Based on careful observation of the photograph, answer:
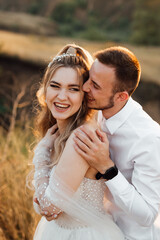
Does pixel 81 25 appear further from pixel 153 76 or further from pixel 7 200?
pixel 7 200

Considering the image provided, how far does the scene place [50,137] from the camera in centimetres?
271

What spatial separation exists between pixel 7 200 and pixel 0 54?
8.71 meters

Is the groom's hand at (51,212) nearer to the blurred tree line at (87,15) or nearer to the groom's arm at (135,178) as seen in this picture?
the groom's arm at (135,178)

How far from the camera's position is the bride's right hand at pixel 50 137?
8.70 ft

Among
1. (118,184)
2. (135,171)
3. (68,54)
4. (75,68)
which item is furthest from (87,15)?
(118,184)

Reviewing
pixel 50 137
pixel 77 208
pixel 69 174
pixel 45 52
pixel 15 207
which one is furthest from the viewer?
pixel 45 52

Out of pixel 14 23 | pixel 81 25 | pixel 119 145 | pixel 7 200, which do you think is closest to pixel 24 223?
pixel 7 200

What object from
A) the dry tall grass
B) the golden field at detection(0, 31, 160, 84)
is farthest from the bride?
the golden field at detection(0, 31, 160, 84)

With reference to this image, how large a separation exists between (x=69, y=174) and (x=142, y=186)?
563 millimetres

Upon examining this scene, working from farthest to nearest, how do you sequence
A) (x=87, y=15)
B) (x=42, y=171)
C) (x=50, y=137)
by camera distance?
(x=87, y=15) → (x=50, y=137) → (x=42, y=171)

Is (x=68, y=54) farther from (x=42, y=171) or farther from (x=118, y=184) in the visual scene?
(x=118, y=184)

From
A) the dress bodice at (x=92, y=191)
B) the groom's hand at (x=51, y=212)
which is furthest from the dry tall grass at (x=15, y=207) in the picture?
the dress bodice at (x=92, y=191)

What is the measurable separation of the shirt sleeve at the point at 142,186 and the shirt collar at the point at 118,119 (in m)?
0.25

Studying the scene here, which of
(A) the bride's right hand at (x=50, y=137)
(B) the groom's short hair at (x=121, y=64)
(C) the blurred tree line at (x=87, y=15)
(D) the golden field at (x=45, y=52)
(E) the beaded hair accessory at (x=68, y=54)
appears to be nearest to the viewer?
(B) the groom's short hair at (x=121, y=64)
